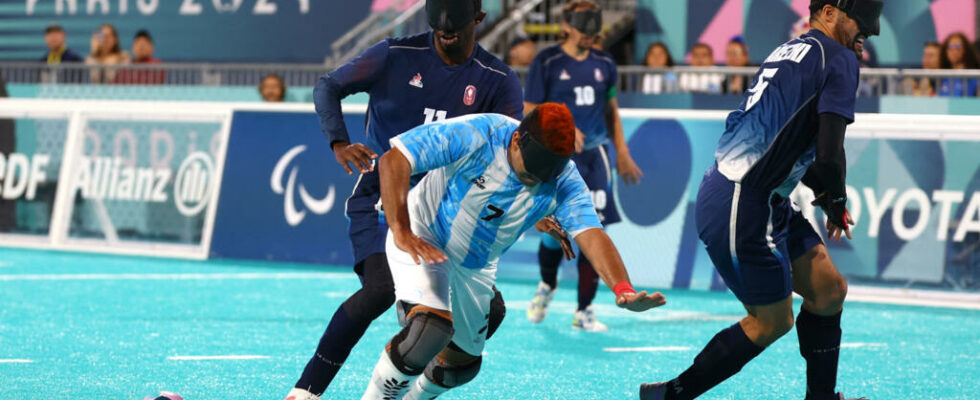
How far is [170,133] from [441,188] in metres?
8.93

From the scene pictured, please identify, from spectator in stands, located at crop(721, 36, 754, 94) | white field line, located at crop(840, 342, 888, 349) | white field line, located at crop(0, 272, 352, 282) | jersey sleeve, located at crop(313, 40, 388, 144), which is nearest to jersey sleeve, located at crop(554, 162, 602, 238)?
jersey sleeve, located at crop(313, 40, 388, 144)

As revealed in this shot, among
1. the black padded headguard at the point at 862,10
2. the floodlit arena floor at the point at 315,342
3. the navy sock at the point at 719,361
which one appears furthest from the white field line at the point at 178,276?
the black padded headguard at the point at 862,10

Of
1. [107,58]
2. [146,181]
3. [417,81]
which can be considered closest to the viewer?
[417,81]

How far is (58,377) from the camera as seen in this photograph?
710 cm

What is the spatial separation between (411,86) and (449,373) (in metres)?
1.42

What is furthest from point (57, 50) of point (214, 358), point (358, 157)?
point (358, 157)

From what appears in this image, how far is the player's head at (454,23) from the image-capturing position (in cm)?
609

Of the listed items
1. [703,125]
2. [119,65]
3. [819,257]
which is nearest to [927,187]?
[703,125]

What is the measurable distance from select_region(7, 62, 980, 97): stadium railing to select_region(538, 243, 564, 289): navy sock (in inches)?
170

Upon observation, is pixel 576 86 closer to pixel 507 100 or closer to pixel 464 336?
pixel 507 100

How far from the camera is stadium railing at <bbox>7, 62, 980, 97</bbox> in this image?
43.0ft

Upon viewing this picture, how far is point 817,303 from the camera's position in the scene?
5.95 meters

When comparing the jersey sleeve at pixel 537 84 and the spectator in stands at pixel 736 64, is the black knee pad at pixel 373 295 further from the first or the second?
the spectator in stands at pixel 736 64

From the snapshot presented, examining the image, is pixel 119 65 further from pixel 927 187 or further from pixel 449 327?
pixel 449 327
